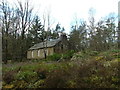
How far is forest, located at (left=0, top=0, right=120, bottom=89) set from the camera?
5750 mm

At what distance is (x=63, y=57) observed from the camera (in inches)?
502

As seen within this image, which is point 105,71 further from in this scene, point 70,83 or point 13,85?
point 13,85

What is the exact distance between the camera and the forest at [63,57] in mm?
5750

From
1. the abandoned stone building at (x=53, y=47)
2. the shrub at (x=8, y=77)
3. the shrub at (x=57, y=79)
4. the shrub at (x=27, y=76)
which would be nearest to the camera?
the shrub at (x=57, y=79)

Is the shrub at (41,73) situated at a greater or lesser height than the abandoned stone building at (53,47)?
lesser

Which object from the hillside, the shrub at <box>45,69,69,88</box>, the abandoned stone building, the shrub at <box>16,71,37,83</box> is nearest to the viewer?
the hillside

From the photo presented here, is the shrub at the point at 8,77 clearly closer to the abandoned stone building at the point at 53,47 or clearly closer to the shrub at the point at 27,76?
the shrub at the point at 27,76

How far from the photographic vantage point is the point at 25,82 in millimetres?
6504

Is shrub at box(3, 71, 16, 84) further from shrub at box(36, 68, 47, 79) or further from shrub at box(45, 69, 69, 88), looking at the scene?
shrub at box(45, 69, 69, 88)

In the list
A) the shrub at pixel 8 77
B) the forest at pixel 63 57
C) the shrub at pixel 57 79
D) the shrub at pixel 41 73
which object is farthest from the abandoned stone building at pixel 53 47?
the shrub at pixel 57 79

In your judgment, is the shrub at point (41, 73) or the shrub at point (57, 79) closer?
the shrub at point (57, 79)

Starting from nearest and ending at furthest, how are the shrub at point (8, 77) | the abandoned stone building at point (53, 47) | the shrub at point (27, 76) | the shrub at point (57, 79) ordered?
the shrub at point (57, 79)
the shrub at point (27, 76)
the shrub at point (8, 77)
the abandoned stone building at point (53, 47)

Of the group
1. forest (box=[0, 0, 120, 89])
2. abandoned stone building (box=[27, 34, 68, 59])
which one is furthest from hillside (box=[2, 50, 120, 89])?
abandoned stone building (box=[27, 34, 68, 59])

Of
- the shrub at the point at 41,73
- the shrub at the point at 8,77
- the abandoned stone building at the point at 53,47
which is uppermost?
the abandoned stone building at the point at 53,47
